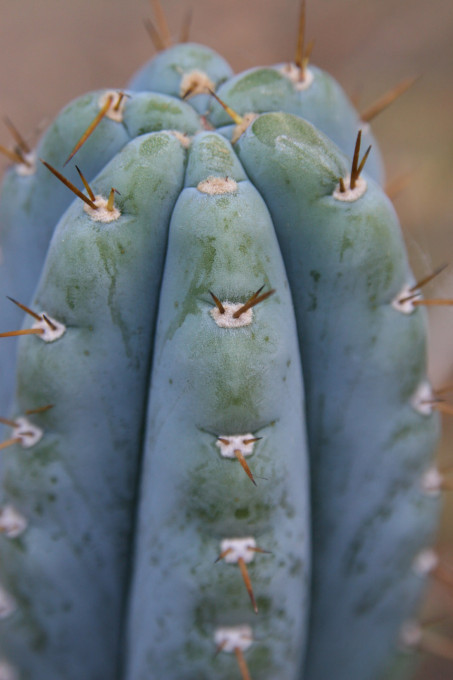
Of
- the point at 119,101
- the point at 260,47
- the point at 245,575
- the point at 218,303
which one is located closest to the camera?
the point at 218,303

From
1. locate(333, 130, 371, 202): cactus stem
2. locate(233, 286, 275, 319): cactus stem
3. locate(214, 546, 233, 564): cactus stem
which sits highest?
locate(333, 130, 371, 202): cactus stem

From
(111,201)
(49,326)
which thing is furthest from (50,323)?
(111,201)

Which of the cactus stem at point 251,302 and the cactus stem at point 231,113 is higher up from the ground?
the cactus stem at point 231,113

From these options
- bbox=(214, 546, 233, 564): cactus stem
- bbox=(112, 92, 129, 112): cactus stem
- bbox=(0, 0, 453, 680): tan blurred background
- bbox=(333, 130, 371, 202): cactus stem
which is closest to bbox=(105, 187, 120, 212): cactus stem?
bbox=(112, 92, 129, 112): cactus stem

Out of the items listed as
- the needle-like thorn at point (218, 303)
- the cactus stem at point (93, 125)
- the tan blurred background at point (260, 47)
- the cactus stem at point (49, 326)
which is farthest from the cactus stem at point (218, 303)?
the tan blurred background at point (260, 47)

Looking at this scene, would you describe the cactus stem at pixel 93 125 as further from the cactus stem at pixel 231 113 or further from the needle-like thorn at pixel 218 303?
the needle-like thorn at pixel 218 303

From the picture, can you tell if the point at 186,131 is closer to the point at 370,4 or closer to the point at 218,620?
the point at 218,620

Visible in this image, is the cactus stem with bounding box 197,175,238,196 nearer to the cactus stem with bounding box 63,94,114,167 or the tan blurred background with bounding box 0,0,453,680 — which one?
the cactus stem with bounding box 63,94,114,167

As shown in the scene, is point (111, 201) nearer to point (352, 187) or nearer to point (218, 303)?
point (218, 303)
